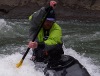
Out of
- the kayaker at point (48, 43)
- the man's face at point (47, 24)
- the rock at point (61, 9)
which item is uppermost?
the man's face at point (47, 24)

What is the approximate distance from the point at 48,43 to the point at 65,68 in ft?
2.00

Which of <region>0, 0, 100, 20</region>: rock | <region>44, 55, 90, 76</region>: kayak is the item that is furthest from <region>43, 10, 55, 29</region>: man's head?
<region>0, 0, 100, 20</region>: rock

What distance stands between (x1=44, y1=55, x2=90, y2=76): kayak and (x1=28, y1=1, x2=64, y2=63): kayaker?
0.59ft

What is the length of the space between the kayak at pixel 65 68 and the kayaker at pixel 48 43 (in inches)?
7.1

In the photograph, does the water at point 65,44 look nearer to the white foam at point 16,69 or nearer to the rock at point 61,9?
the white foam at point 16,69

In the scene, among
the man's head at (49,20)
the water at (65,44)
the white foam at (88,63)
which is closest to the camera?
the man's head at (49,20)

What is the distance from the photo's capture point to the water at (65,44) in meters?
7.30

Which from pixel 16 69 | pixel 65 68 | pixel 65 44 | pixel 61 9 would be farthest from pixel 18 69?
pixel 61 9

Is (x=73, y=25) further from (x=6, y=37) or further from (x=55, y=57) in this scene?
(x=55, y=57)

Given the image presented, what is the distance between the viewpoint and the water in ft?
24.0

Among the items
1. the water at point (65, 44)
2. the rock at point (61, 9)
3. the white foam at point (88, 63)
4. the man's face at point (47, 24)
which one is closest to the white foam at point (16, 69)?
the water at point (65, 44)

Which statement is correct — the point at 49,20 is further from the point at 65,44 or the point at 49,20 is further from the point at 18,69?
the point at 65,44

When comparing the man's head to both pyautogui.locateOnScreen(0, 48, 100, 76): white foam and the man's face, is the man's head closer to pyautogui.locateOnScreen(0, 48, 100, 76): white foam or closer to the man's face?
the man's face

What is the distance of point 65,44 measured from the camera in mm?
11289
